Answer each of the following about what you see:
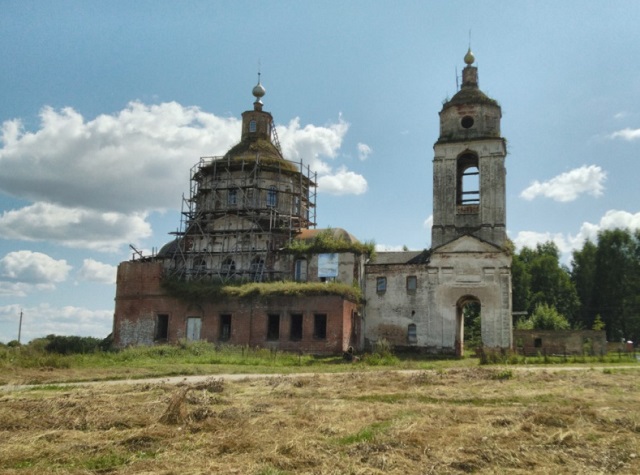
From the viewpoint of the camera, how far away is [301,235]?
37.8 metres

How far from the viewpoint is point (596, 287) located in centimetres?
5481

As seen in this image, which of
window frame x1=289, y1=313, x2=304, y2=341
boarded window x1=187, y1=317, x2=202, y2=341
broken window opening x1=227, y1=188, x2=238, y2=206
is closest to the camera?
window frame x1=289, y1=313, x2=304, y2=341

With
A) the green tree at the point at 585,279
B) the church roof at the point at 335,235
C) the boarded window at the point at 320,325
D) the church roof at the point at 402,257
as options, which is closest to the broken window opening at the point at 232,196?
the church roof at the point at 335,235

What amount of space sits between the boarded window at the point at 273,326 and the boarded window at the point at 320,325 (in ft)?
7.09

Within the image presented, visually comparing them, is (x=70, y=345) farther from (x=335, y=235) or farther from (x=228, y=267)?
(x=335, y=235)

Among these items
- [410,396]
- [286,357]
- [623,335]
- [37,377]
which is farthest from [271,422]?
[623,335]

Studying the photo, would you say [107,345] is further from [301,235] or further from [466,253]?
[466,253]

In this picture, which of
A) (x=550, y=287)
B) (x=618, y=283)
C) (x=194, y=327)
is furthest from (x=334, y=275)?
(x=618, y=283)

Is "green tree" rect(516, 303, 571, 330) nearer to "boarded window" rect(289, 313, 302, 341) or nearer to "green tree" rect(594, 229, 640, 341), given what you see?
"green tree" rect(594, 229, 640, 341)

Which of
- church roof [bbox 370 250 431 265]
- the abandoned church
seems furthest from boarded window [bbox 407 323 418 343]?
church roof [bbox 370 250 431 265]

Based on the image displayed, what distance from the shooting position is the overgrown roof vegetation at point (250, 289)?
107ft

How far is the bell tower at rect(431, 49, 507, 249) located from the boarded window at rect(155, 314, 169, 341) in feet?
52.9

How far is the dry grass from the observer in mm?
7594

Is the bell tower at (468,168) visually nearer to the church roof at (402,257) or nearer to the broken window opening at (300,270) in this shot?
the church roof at (402,257)
